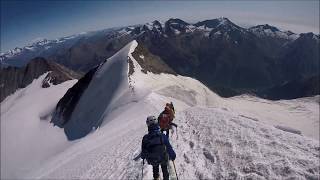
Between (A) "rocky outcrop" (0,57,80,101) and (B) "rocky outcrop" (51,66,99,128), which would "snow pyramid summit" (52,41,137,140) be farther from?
(A) "rocky outcrop" (0,57,80,101)

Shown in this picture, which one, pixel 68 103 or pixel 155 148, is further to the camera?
pixel 68 103

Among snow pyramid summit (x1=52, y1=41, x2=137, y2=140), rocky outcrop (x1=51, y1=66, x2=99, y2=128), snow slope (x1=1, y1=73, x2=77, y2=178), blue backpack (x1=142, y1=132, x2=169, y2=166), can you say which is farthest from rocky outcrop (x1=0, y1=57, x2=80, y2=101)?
blue backpack (x1=142, y1=132, x2=169, y2=166)

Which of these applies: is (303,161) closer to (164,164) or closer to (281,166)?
(281,166)

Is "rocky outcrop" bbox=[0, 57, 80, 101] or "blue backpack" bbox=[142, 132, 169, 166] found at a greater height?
"blue backpack" bbox=[142, 132, 169, 166]

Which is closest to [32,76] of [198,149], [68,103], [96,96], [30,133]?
[30,133]

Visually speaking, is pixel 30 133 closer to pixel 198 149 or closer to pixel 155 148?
pixel 198 149

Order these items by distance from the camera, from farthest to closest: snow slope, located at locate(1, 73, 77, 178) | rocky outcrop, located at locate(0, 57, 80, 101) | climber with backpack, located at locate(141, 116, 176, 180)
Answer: rocky outcrop, located at locate(0, 57, 80, 101) < snow slope, located at locate(1, 73, 77, 178) < climber with backpack, located at locate(141, 116, 176, 180)

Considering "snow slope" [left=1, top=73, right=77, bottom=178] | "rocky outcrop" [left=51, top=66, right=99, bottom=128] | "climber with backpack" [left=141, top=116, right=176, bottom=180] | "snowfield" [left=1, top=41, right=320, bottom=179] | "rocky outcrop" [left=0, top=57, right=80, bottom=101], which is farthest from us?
"rocky outcrop" [left=0, top=57, right=80, bottom=101]

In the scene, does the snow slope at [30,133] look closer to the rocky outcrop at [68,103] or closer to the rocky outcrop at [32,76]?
the rocky outcrop at [68,103]

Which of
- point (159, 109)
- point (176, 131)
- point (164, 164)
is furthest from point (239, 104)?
point (164, 164)

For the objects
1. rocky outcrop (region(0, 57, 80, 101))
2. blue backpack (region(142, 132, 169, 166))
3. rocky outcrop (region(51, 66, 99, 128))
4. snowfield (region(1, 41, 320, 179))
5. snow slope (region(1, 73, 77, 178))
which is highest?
blue backpack (region(142, 132, 169, 166))

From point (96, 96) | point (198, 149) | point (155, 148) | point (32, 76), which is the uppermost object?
point (155, 148)

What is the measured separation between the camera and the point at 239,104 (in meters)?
105

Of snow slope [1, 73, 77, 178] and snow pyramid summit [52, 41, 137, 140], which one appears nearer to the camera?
snow pyramid summit [52, 41, 137, 140]
